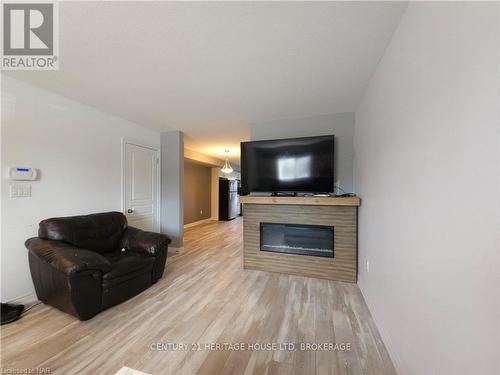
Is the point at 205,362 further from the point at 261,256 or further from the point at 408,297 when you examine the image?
the point at 261,256

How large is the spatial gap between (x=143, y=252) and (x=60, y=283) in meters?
0.82

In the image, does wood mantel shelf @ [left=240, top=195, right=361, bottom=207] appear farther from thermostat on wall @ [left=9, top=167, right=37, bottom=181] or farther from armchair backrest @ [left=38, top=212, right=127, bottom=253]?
thermostat on wall @ [left=9, top=167, right=37, bottom=181]

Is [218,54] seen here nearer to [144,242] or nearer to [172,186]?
[144,242]

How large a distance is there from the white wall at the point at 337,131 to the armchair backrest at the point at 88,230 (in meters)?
2.79

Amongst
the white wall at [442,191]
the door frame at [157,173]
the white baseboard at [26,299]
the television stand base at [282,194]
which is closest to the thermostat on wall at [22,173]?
the door frame at [157,173]

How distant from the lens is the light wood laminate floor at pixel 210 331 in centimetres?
141

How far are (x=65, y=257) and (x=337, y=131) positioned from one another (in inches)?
140

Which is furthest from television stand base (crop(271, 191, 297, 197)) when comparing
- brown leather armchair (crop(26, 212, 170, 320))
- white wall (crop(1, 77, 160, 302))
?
white wall (crop(1, 77, 160, 302))

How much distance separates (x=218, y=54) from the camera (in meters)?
1.69

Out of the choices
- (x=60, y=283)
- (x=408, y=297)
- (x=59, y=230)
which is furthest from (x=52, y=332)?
(x=408, y=297)

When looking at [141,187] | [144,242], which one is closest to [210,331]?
[144,242]

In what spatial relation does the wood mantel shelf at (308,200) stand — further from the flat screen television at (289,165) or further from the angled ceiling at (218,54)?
the angled ceiling at (218,54)

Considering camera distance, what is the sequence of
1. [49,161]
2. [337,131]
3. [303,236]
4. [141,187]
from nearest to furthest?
[49,161], [303,236], [337,131], [141,187]

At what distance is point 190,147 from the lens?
202 inches
